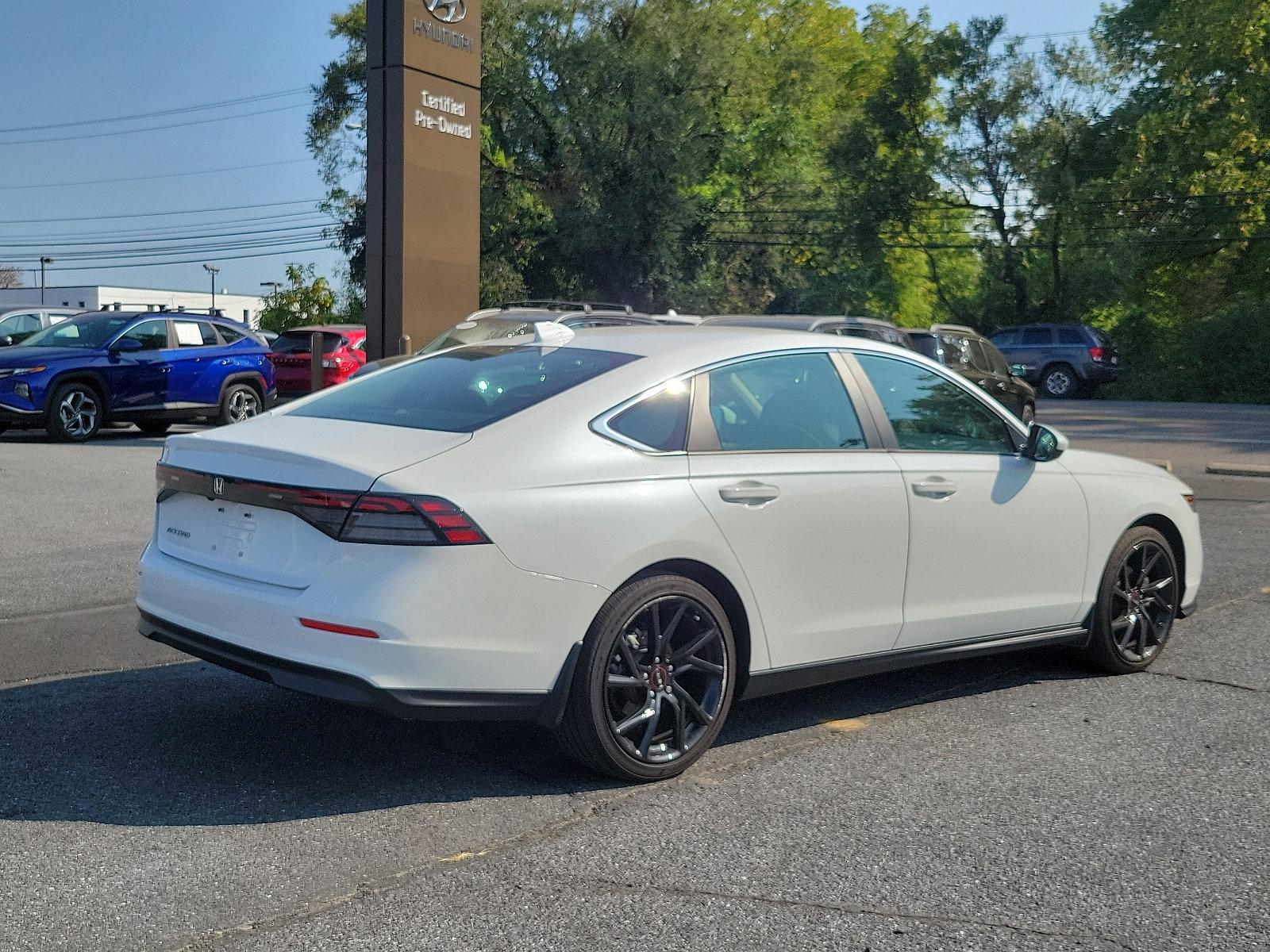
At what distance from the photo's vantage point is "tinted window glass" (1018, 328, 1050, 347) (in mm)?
36062

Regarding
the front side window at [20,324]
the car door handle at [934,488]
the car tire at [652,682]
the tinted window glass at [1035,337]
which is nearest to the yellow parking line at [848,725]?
the car tire at [652,682]

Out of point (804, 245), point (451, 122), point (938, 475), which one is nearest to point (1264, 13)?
point (804, 245)

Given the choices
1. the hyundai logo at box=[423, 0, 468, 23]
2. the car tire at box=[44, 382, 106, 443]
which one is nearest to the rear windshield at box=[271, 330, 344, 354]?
the hyundai logo at box=[423, 0, 468, 23]

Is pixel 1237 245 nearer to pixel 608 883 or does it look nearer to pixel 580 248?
pixel 580 248

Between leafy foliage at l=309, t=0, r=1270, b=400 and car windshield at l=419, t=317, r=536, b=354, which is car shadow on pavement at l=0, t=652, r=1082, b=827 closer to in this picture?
car windshield at l=419, t=317, r=536, b=354

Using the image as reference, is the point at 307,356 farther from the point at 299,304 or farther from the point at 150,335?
the point at 299,304

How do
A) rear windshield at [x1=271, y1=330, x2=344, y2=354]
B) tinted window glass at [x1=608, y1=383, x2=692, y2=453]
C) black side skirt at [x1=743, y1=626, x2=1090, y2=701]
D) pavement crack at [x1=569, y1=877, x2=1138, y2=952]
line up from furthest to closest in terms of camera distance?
rear windshield at [x1=271, y1=330, x2=344, y2=354] → black side skirt at [x1=743, y1=626, x2=1090, y2=701] → tinted window glass at [x1=608, y1=383, x2=692, y2=453] → pavement crack at [x1=569, y1=877, x2=1138, y2=952]

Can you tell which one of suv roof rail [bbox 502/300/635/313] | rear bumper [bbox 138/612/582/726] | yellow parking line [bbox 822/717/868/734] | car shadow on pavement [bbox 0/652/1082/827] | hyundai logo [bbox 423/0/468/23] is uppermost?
hyundai logo [bbox 423/0/468/23]

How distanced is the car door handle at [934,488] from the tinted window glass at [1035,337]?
31885mm

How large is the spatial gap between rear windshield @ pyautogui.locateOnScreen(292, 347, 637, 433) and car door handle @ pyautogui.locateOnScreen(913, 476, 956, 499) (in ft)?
4.14

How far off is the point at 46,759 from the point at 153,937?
1.59 metres

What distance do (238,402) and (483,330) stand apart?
5.01 metres

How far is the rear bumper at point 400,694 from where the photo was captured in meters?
4.22

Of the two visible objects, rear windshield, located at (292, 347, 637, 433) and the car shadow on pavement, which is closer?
the car shadow on pavement
